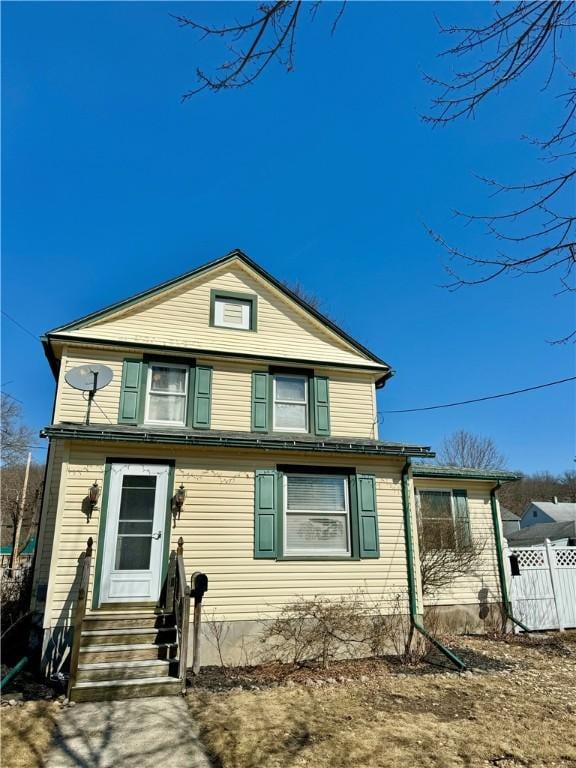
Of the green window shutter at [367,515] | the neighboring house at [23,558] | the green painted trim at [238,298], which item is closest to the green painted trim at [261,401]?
the green painted trim at [238,298]

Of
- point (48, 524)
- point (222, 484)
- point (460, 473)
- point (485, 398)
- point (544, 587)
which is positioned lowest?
point (544, 587)

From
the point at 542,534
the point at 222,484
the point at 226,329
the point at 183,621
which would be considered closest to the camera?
the point at 183,621

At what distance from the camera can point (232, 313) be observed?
36.6 ft

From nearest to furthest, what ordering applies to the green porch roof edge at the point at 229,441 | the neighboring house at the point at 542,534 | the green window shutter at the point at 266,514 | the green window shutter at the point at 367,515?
1. the green porch roof edge at the point at 229,441
2. the green window shutter at the point at 266,514
3. the green window shutter at the point at 367,515
4. the neighboring house at the point at 542,534

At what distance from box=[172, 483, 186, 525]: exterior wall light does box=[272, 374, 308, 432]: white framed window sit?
2.72m

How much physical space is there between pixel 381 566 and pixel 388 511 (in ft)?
3.25

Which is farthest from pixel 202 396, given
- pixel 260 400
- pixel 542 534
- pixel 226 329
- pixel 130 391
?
pixel 542 534

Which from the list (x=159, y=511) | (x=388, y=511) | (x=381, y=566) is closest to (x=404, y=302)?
(x=388, y=511)

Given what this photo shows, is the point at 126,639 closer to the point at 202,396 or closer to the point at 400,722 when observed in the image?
the point at 400,722

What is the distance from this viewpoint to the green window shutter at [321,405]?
10367 millimetres

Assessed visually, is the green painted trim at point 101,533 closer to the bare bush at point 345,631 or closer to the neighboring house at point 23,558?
the neighboring house at point 23,558

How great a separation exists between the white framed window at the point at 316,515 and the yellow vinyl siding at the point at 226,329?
3.01 m

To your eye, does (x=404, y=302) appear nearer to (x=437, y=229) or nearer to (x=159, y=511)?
(x=159, y=511)

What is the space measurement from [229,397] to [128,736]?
6240 millimetres
